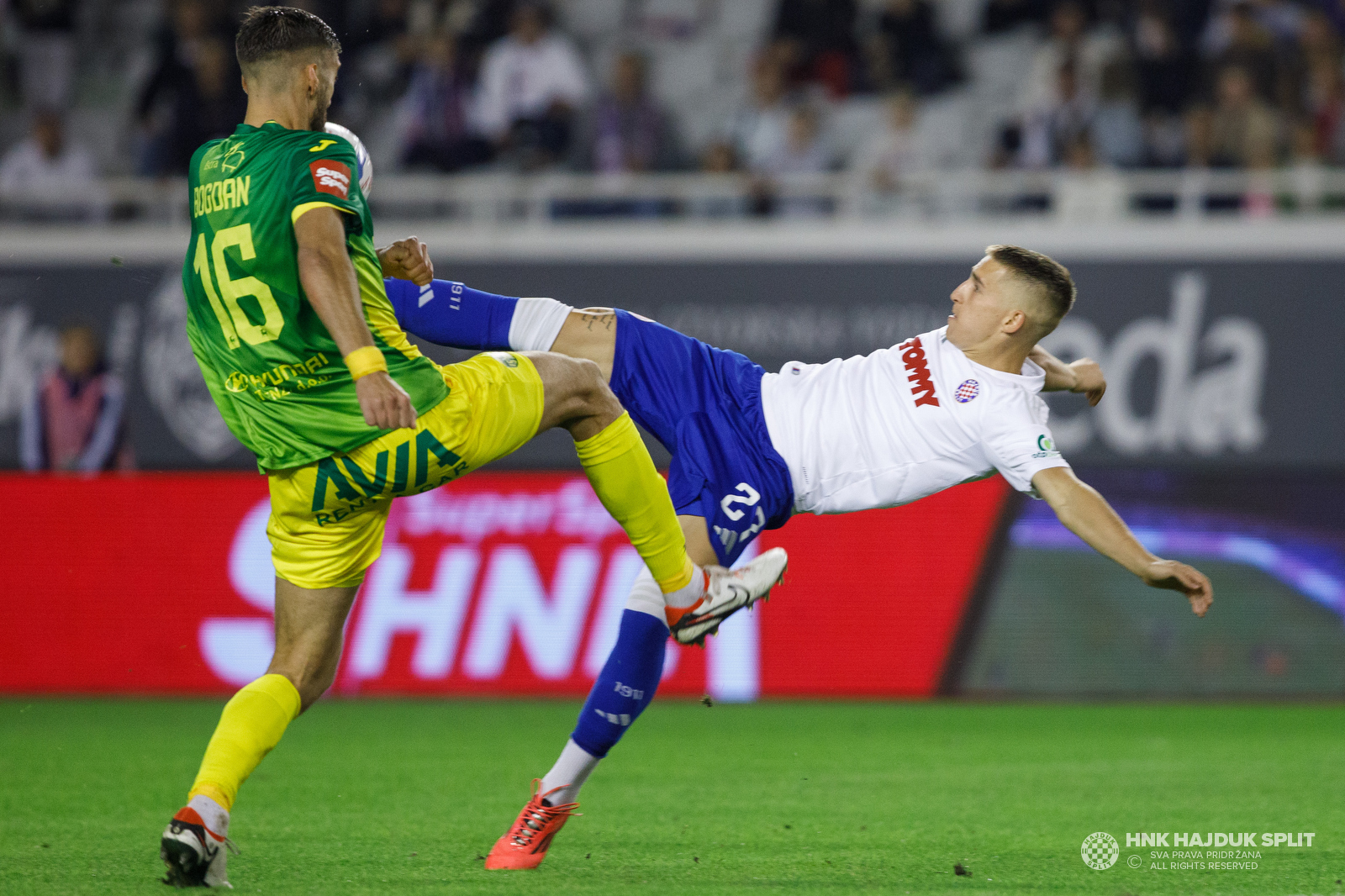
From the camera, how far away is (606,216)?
13.5 metres

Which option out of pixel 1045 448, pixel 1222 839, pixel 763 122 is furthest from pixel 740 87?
pixel 1222 839

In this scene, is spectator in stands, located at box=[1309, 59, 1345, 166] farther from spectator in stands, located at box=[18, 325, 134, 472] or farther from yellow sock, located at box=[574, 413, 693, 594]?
yellow sock, located at box=[574, 413, 693, 594]

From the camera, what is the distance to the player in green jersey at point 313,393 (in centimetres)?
397

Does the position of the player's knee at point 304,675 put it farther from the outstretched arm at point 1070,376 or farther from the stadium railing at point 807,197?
the stadium railing at point 807,197

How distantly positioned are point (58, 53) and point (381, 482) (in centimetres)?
1270

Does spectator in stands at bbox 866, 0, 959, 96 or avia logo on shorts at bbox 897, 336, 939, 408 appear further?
spectator in stands at bbox 866, 0, 959, 96

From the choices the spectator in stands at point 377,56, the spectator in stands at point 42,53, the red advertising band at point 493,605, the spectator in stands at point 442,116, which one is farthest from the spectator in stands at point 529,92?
the red advertising band at point 493,605

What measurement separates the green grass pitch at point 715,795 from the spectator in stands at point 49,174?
18.4ft

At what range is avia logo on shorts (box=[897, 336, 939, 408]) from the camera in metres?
4.91

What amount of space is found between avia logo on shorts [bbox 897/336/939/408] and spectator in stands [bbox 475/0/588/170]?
29.7ft

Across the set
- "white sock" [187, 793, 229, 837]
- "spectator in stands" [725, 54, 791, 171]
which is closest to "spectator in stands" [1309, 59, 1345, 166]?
"spectator in stands" [725, 54, 791, 171]

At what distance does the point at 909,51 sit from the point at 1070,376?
937 cm

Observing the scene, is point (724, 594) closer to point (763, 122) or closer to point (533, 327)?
point (533, 327)

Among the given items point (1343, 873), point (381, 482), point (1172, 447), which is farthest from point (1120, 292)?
point (381, 482)
